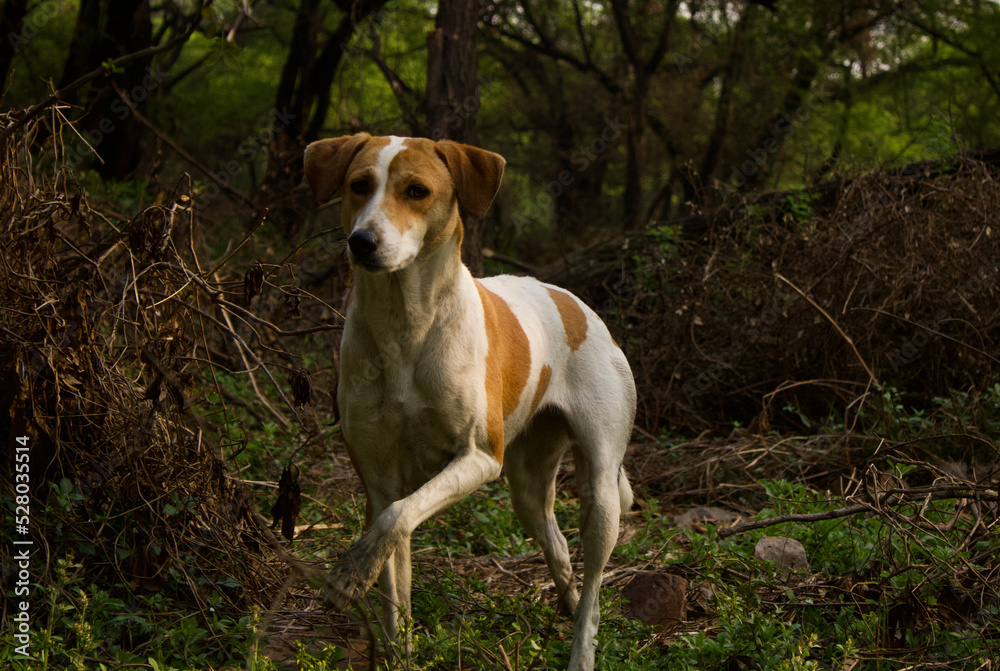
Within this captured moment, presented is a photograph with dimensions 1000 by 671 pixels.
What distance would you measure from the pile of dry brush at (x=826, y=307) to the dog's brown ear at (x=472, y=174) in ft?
10.1

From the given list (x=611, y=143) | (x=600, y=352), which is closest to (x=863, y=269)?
(x=600, y=352)

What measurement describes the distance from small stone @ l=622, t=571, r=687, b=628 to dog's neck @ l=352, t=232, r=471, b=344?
1567 millimetres

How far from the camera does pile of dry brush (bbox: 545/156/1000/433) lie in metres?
5.98

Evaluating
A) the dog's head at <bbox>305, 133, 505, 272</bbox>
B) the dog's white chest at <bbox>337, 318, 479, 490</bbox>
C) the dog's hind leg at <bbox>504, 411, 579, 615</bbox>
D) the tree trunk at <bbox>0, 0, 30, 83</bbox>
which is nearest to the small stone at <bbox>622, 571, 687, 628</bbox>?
the dog's hind leg at <bbox>504, 411, 579, 615</bbox>

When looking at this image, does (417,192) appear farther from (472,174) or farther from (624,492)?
(624,492)

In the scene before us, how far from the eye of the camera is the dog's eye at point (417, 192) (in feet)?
9.73

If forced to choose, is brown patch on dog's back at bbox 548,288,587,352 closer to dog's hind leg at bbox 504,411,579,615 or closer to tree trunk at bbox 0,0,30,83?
dog's hind leg at bbox 504,411,579,615

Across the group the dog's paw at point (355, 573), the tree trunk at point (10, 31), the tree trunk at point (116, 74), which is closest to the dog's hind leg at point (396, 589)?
the dog's paw at point (355, 573)

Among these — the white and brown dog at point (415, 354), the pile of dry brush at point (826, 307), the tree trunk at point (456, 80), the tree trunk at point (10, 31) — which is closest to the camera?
the white and brown dog at point (415, 354)

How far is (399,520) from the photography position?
2.71 m

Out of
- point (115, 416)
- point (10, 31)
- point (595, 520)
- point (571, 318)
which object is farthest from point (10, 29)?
point (595, 520)

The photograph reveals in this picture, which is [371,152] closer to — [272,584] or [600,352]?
[600,352]

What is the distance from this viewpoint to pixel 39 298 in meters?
3.42

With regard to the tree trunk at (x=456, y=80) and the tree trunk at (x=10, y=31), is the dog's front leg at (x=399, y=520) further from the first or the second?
the tree trunk at (x=10, y=31)
